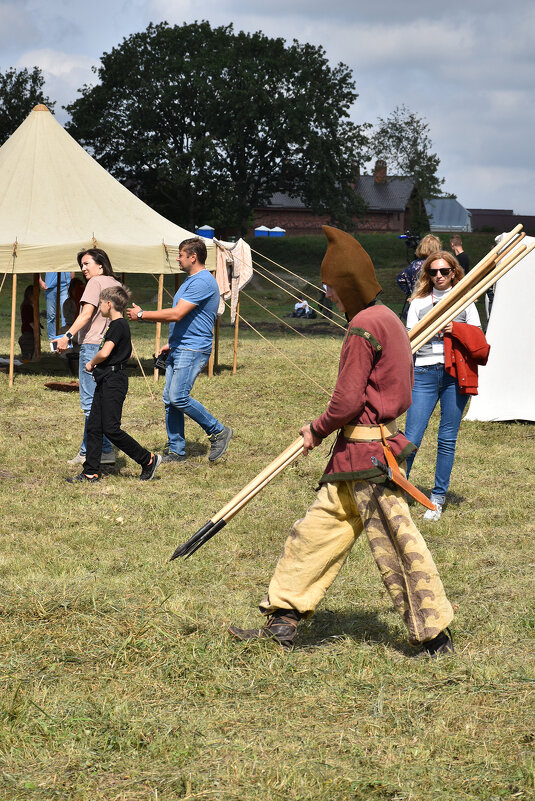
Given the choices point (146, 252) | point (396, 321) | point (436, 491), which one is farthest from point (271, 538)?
point (146, 252)

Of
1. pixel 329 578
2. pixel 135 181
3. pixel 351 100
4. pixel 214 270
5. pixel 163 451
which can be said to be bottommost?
pixel 163 451

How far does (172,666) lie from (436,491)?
10.8 ft

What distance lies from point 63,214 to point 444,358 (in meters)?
7.97

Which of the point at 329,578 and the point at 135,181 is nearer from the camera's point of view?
the point at 329,578

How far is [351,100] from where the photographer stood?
44344 mm

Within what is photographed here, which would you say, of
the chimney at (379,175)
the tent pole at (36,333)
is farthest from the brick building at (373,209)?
the tent pole at (36,333)

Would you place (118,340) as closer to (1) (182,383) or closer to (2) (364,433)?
(1) (182,383)

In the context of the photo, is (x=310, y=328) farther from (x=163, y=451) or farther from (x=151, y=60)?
(x=151, y=60)

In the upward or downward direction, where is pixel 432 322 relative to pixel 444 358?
upward

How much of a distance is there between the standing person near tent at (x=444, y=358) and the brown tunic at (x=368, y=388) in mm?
2343

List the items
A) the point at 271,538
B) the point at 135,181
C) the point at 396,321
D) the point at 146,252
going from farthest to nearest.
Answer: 1. the point at 135,181
2. the point at 146,252
3. the point at 271,538
4. the point at 396,321

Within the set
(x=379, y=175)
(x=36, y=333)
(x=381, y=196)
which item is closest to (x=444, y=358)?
(x=36, y=333)

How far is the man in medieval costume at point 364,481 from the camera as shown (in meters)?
3.74

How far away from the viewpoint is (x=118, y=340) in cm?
711
